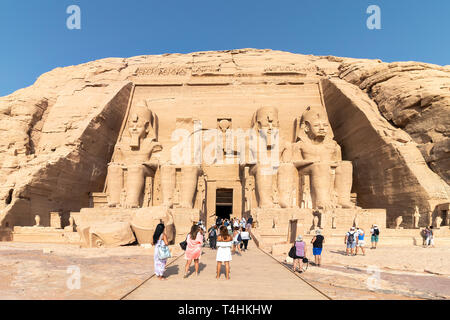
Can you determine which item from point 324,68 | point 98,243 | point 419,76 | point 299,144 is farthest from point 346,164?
point 98,243

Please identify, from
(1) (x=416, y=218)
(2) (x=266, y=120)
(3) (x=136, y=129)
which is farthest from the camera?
(2) (x=266, y=120)

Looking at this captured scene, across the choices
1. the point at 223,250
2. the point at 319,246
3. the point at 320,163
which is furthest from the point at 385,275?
the point at 320,163

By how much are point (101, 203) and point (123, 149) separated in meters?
2.43

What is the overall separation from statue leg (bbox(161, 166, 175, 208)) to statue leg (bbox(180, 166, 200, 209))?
37 centimetres

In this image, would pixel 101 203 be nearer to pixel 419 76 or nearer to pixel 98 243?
pixel 98 243

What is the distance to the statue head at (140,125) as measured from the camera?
13.3 m

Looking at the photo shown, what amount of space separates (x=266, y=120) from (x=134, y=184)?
5830 mm

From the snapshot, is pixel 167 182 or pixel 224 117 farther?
pixel 224 117

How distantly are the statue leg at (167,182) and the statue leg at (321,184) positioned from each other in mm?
5262

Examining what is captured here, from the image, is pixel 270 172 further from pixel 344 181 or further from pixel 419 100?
pixel 419 100

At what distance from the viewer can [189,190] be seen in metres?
12.3

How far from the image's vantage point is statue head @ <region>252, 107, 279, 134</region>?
13647 mm

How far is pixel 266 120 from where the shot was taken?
13.8 meters

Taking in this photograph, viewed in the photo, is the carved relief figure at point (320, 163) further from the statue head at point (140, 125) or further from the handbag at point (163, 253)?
the handbag at point (163, 253)
